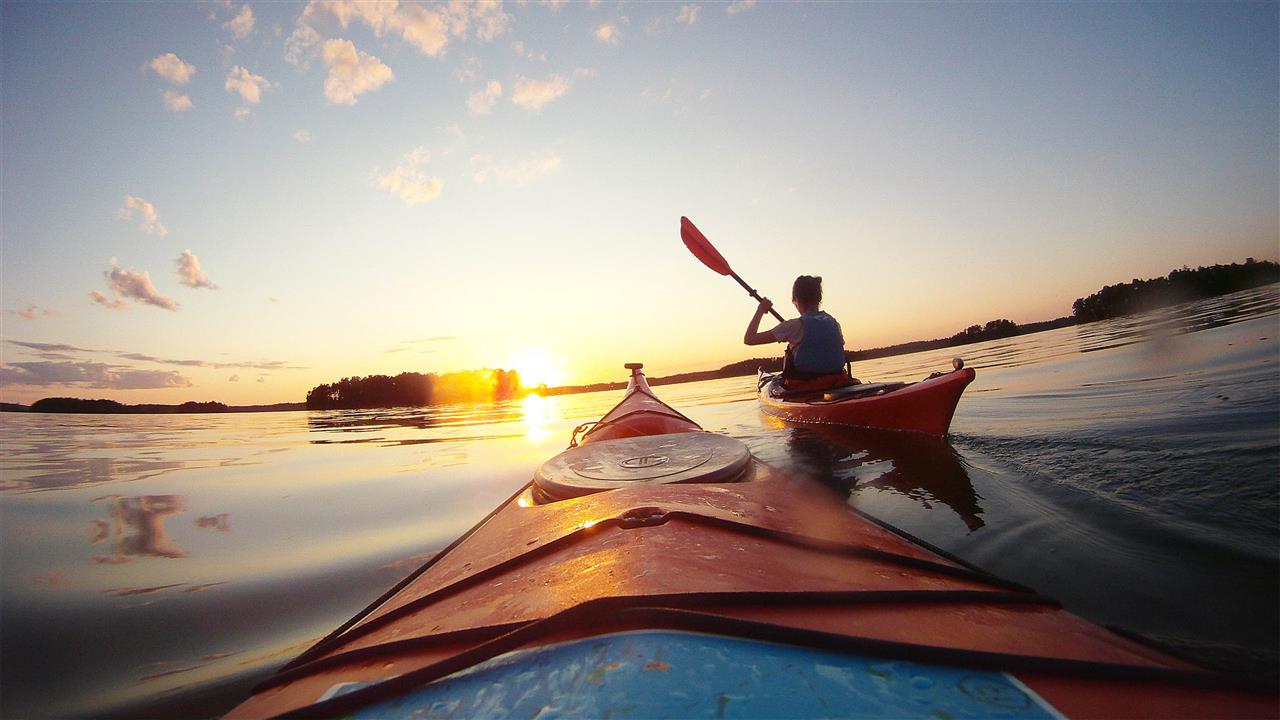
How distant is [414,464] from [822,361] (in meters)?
6.32

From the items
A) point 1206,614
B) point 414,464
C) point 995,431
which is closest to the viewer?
point 1206,614

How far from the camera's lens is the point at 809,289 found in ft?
23.4

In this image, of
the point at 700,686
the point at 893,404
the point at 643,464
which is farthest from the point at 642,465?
the point at 893,404

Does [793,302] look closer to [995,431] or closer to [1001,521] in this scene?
[995,431]

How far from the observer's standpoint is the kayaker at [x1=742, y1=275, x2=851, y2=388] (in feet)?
22.8

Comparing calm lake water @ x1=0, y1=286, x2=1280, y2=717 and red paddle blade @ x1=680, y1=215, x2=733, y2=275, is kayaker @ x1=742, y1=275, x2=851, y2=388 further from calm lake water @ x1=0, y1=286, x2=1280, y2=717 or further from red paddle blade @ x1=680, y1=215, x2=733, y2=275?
red paddle blade @ x1=680, y1=215, x2=733, y2=275

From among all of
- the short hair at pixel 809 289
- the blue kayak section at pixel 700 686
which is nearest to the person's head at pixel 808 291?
the short hair at pixel 809 289

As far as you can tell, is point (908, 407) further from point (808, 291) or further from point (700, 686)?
point (700, 686)

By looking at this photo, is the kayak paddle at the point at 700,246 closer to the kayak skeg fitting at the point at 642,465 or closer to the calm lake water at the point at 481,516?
the calm lake water at the point at 481,516

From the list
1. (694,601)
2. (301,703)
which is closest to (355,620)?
(301,703)

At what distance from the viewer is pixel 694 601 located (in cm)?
94

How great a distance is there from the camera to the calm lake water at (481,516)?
184 cm

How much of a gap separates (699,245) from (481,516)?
6.15 meters

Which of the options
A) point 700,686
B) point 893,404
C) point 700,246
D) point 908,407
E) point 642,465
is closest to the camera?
point 700,686
